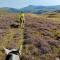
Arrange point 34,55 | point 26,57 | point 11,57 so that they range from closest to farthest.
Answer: point 11,57 → point 26,57 → point 34,55

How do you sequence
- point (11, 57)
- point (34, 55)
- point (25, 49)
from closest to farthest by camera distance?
1. point (11, 57)
2. point (34, 55)
3. point (25, 49)

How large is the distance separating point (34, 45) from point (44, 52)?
2.54 m

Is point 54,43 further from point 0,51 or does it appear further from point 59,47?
point 0,51

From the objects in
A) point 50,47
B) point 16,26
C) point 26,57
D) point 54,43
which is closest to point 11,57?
point 26,57

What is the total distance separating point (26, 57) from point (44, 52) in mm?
2771

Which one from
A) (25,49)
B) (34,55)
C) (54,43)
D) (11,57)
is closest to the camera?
(11,57)

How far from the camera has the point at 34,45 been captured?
22219mm

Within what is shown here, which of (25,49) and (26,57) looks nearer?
(26,57)

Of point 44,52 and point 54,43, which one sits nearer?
point 44,52

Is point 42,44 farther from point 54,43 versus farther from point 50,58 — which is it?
point 50,58

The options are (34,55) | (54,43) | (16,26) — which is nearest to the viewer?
(34,55)

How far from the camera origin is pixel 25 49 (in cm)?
2106

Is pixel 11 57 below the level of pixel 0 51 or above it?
above

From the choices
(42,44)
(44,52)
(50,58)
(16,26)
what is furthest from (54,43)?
(16,26)
